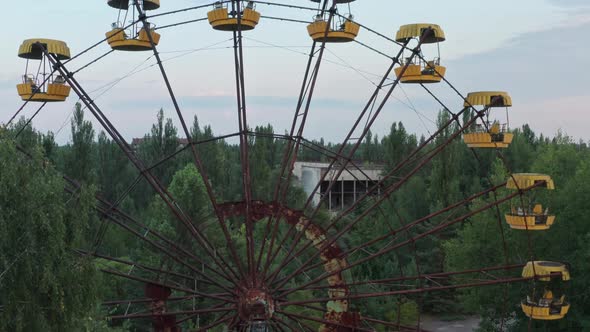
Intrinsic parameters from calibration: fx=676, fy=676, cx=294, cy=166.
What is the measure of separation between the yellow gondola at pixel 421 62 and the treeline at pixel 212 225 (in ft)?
7.23

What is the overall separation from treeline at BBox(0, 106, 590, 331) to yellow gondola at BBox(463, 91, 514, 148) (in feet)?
3.85

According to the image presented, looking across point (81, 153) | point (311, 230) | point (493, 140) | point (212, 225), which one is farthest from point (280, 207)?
point (81, 153)

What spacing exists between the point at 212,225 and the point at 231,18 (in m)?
14.1

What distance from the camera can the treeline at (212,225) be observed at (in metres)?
11.2

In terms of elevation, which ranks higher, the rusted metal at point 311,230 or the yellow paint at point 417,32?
the yellow paint at point 417,32

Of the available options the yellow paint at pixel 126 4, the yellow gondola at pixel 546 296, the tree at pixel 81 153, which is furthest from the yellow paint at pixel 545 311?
the tree at pixel 81 153

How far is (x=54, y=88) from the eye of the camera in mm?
17156

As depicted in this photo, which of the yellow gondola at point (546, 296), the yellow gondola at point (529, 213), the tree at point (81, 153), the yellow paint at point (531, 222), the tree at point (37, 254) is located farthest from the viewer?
the tree at point (81, 153)

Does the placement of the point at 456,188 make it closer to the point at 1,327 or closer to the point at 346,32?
the point at 346,32

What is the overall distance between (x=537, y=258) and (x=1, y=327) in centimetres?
2009

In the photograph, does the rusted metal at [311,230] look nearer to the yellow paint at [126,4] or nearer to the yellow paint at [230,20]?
the yellow paint at [230,20]

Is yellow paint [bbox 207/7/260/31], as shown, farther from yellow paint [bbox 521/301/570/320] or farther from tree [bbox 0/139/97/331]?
yellow paint [bbox 521/301/570/320]

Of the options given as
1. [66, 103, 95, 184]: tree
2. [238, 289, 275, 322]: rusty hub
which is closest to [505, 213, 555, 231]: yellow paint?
[238, 289, 275, 322]: rusty hub

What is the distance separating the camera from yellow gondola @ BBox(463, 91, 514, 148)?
54.1 ft
